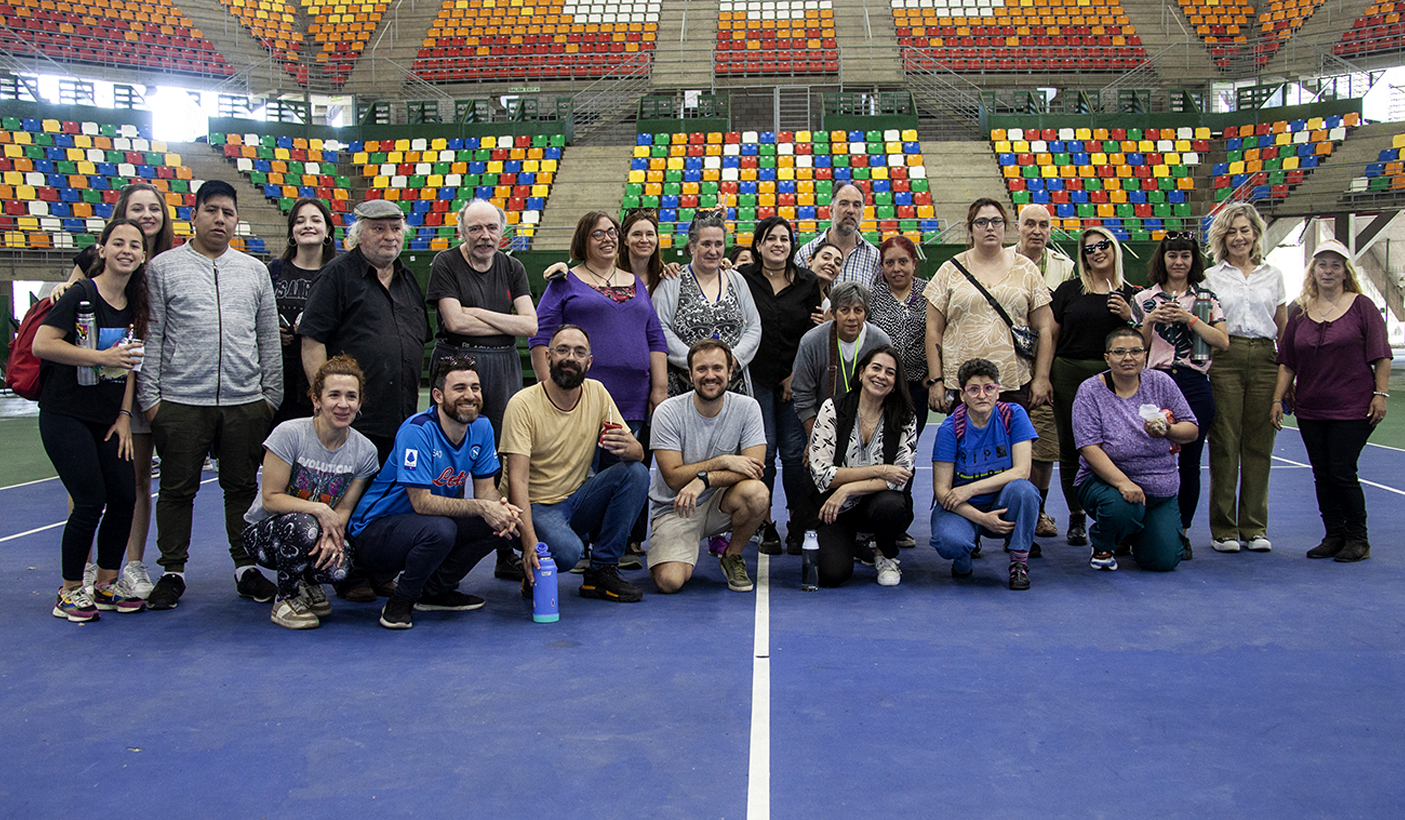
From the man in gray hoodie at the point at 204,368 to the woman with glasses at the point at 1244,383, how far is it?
4848mm

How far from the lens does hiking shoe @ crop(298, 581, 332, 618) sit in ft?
14.6

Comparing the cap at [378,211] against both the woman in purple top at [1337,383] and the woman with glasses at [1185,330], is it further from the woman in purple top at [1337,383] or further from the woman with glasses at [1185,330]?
the woman in purple top at [1337,383]

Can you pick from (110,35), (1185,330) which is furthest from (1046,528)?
(110,35)

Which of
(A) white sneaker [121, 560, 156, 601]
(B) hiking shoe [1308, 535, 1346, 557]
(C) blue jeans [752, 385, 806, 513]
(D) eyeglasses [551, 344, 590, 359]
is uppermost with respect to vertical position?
(D) eyeglasses [551, 344, 590, 359]

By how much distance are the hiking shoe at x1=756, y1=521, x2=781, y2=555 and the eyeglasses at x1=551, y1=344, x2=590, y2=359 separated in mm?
1740

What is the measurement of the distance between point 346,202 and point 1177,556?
1944 cm

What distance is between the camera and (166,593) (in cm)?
459

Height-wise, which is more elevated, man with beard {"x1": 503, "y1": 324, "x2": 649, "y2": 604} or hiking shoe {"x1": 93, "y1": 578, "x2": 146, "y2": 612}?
man with beard {"x1": 503, "y1": 324, "x2": 649, "y2": 604}

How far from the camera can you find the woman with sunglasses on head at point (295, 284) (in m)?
5.07

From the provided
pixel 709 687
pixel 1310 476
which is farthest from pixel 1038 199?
pixel 709 687

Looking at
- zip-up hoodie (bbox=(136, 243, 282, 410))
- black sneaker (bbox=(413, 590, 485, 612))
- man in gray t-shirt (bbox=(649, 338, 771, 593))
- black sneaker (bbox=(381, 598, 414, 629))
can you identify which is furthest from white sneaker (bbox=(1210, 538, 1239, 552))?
zip-up hoodie (bbox=(136, 243, 282, 410))

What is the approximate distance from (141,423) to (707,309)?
8.83 ft

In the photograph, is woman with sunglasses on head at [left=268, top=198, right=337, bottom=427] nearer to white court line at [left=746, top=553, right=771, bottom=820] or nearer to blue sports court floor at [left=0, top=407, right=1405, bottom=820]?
blue sports court floor at [left=0, top=407, right=1405, bottom=820]

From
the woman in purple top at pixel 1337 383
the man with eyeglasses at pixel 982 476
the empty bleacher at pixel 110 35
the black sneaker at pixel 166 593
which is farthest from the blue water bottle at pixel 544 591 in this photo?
the empty bleacher at pixel 110 35
